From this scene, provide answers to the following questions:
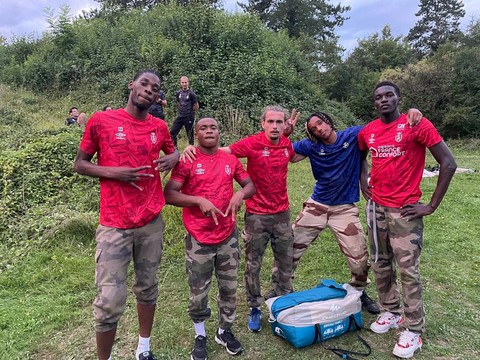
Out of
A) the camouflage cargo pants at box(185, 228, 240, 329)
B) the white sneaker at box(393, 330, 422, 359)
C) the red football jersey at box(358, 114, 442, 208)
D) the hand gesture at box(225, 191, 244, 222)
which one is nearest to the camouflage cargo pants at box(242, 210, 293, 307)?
the camouflage cargo pants at box(185, 228, 240, 329)

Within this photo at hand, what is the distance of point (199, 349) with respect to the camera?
3.17 meters

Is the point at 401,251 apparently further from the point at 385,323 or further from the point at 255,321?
the point at 255,321

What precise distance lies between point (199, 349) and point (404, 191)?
211cm

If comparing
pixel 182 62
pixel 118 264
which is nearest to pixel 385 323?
pixel 118 264

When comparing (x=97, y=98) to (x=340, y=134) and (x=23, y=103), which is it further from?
(x=340, y=134)

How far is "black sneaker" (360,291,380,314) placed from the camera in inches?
153

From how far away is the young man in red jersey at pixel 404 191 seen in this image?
3.16 metres

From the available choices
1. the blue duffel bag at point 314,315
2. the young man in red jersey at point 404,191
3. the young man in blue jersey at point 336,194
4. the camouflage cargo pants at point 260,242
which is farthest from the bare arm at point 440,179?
the camouflage cargo pants at point 260,242

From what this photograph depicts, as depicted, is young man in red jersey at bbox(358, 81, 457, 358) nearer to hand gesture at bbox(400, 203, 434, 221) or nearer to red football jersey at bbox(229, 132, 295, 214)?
hand gesture at bbox(400, 203, 434, 221)

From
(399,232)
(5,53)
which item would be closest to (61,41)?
(5,53)

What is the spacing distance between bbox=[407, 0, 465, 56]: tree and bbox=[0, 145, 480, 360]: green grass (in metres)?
40.2

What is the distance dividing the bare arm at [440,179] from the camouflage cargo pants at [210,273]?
144cm

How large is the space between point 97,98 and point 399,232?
14456 mm

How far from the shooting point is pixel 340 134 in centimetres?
388
